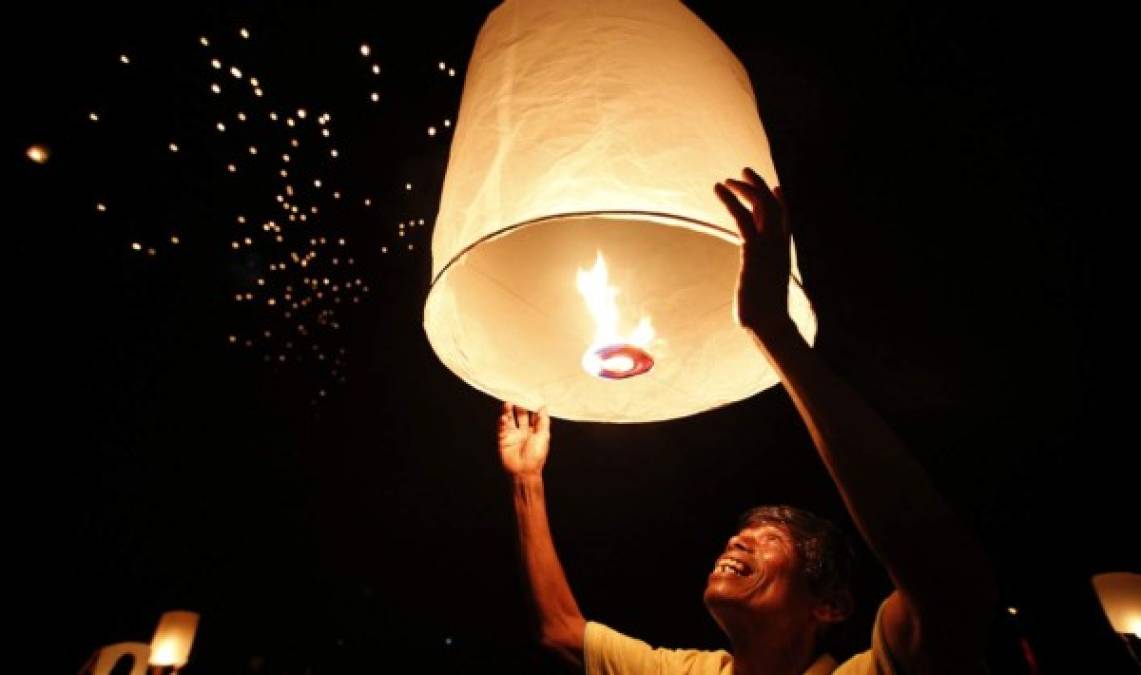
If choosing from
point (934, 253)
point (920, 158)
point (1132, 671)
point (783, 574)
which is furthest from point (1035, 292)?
point (1132, 671)

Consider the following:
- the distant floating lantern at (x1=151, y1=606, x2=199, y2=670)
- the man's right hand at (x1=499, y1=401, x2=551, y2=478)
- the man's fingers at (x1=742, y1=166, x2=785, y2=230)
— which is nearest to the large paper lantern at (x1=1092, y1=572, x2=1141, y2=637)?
the man's right hand at (x1=499, y1=401, x2=551, y2=478)

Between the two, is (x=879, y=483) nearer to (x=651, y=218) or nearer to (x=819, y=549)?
(x=651, y=218)

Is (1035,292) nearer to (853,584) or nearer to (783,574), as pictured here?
(853,584)

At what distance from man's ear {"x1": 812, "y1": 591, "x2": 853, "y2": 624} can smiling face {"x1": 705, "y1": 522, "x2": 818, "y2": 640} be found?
26 mm

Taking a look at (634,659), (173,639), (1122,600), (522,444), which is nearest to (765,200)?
(522,444)

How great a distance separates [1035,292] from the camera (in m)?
3.91

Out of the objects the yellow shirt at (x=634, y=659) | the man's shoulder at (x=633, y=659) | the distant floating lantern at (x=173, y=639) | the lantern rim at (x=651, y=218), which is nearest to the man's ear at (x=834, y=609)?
the yellow shirt at (x=634, y=659)

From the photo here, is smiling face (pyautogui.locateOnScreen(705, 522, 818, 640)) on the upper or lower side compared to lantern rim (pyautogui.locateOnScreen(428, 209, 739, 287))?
lower

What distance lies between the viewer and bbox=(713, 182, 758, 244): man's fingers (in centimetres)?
100

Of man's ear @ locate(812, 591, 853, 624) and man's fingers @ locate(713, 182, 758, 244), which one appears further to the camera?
man's ear @ locate(812, 591, 853, 624)

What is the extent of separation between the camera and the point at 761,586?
2.30 meters

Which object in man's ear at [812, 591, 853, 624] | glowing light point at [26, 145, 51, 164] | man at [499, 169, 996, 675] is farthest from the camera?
glowing light point at [26, 145, 51, 164]

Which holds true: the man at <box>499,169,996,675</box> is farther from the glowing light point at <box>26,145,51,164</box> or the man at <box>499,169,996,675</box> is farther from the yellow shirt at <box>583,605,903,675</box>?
the glowing light point at <box>26,145,51,164</box>

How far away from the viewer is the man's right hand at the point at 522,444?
233 centimetres
